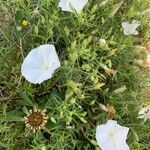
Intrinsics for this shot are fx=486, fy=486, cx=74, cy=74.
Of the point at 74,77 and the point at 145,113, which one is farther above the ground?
the point at 74,77

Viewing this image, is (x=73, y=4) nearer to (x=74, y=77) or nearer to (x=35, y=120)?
(x=74, y=77)

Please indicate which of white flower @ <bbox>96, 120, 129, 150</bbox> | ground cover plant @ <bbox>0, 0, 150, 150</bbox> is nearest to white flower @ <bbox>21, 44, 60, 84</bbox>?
ground cover plant @ <bbox>0, 0, 150, 150</bbox>

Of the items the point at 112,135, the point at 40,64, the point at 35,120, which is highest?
the point at 40,64

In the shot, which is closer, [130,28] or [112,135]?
[112,135]

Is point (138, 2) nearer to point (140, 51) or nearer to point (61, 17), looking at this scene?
point (140, 51)

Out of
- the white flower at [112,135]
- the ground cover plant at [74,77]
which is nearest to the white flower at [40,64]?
the ground cover plant at [74,77]

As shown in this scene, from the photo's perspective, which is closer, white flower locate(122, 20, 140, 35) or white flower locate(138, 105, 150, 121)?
white flower locate(138, 105, 150, 121)

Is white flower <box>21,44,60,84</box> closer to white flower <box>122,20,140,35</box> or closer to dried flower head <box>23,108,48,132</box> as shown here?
dried flower head <box>23,108,48,132</box>

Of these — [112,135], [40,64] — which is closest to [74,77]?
[40,64]
